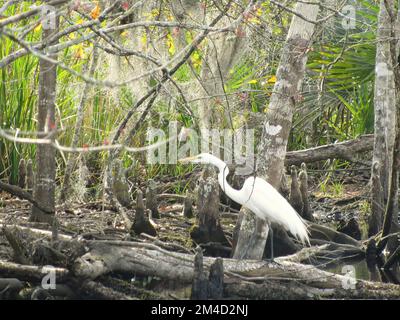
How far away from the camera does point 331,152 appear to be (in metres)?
9.16

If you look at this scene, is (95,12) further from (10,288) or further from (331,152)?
(331,152)

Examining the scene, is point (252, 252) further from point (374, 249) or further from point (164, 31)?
point (164, 31)

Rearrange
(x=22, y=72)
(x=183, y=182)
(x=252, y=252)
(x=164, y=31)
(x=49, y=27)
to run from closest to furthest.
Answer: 1. (x=49, y=27)
2. (x=252, y=252)
3. (x=164, y=31)
4. (x=22, y=72)
5. (x=183, y=182)

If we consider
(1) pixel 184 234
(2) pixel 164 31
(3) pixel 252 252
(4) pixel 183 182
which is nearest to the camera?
(3) pixel 252 252

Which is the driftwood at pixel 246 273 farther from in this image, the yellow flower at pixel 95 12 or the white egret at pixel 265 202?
the yellow flower at pixel 95 12

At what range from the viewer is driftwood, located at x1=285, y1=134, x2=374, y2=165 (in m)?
9.16

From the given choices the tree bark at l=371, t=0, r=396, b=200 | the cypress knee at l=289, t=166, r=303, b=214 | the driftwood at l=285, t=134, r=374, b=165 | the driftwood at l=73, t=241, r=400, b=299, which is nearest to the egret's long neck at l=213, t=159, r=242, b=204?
the driftwood at l=73, t=241, r=400, b=299

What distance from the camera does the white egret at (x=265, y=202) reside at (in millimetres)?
6996

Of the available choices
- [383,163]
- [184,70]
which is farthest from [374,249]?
[184,70]

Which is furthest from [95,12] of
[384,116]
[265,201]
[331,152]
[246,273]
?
[331,152]

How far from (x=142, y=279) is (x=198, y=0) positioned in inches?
96.9

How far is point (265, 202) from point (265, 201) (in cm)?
1

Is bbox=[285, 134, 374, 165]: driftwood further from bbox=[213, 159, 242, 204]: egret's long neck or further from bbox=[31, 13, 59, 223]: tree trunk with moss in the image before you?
bbox=[31, 13, 59, 223]: tree trunk with moss
